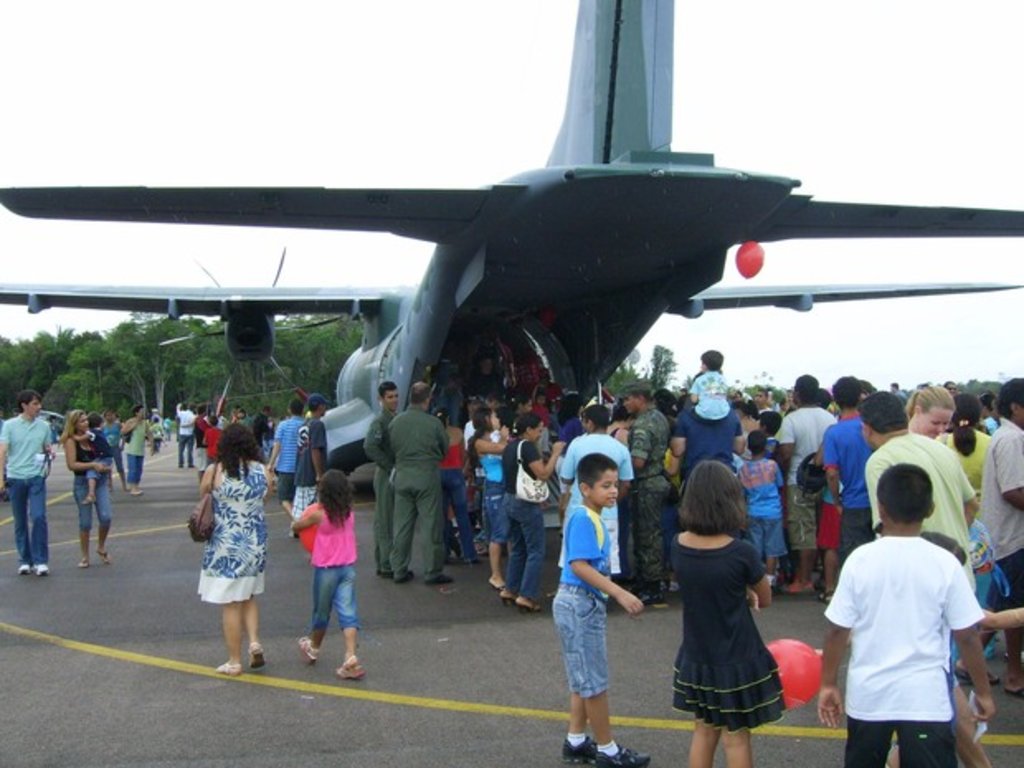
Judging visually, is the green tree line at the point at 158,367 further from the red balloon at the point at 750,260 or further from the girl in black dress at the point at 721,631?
the girl in black dress at the point at 721,631

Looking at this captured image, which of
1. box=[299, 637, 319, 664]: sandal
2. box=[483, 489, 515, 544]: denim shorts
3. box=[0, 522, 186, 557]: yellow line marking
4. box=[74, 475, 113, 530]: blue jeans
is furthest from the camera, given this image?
box=[0, 522, 186, 557]: yellow line marking

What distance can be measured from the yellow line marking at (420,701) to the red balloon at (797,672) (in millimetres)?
853

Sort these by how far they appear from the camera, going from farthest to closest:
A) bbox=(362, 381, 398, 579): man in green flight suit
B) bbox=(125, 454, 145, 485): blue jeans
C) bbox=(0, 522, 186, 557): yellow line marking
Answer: bbox=(125, 454, 145, 485): blue jeans
bbox=(0, 522, 186, 557): yellow line marking
bbox=(362, 381, 398, 579): man in green flight suit

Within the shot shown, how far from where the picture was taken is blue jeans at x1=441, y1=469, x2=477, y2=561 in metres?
9.80

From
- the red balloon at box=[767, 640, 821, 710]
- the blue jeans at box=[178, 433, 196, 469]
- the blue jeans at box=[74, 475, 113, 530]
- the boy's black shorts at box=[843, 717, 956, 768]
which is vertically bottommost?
the blue jeans at box=[178, 433, 196, 469]

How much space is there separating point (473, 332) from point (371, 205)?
22.0 ft

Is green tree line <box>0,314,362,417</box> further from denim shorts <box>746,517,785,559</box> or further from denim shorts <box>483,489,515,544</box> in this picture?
denim shorts <box>746,517,785,559</box>

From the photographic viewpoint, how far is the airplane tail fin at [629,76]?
8.98m

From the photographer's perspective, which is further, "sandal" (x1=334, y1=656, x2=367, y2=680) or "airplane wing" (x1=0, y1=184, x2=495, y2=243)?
"airplane wing" (x1=0, y1=184, x2=495, y2=243)

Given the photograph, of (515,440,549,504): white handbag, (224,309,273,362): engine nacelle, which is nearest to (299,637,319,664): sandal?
(515,440,549,504): white handbag

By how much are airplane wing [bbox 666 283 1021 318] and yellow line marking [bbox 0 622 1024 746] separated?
13.3m

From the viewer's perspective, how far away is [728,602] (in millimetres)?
3637

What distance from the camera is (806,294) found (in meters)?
19.3

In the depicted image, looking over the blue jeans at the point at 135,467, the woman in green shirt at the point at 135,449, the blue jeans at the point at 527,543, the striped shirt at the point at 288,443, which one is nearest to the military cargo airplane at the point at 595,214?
the striped shirt at the point at 288,443
